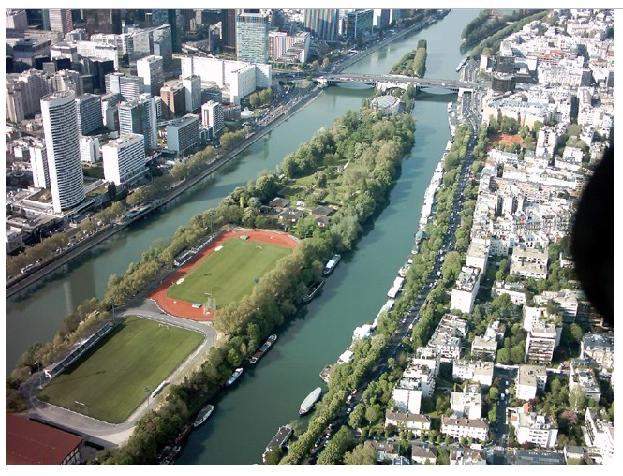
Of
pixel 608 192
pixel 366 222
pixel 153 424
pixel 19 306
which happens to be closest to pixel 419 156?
pixel 366 222

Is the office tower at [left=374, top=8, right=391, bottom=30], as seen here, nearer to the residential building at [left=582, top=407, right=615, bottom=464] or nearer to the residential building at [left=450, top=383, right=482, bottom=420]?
the residential building at [left=450, top=383, right=482, bottom=420]

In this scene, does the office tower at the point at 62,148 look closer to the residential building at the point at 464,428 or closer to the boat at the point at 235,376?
the boat at the point at 235,376

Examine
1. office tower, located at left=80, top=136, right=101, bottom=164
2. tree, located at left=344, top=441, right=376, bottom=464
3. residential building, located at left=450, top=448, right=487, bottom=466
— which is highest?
office tower, located at left=80, top=136, right=101, bottom=164

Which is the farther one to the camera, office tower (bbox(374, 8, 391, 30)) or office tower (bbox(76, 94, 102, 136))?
office tower (bbox(374, 8, 391, 30))

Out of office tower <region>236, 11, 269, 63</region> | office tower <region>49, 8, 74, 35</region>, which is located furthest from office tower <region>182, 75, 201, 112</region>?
office tower <region>49, 8, 74, 35</region>

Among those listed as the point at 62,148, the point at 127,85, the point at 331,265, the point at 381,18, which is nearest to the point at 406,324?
the point at 331,265

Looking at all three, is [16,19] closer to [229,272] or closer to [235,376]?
[229,272]

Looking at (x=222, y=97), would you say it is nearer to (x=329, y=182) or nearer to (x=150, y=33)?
(x=150, y=33)
